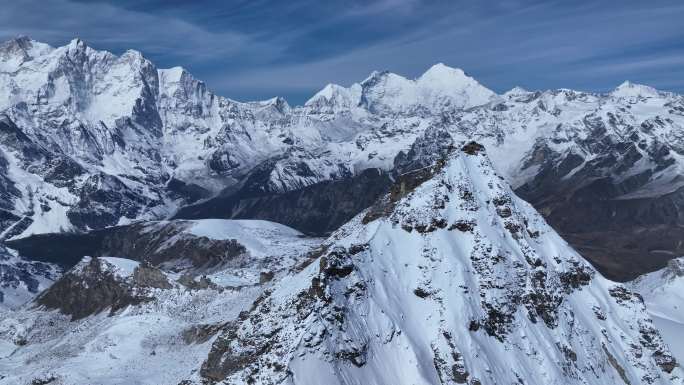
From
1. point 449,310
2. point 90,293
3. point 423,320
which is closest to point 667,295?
point 449,310

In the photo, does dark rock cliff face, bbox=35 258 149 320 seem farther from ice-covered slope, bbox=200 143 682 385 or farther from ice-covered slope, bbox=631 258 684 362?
ice-covered slope, bbox=631 258 684 362

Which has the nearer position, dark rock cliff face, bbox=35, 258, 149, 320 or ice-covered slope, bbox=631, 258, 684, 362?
dark rock cliff face, bbox=35, 258, 149, 320

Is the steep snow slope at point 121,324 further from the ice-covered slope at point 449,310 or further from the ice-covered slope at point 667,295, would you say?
the ice-covered slope at point 667,295

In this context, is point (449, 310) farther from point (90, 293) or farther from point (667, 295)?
point (667, 295)

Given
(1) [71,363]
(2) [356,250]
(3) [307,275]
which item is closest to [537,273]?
(2) [356,250]

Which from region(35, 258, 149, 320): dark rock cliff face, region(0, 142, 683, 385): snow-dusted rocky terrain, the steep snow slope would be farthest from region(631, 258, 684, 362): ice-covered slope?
region(35, 258, 149, 320): dark rock cliff face

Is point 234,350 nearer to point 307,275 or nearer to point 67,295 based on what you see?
point 307,275
